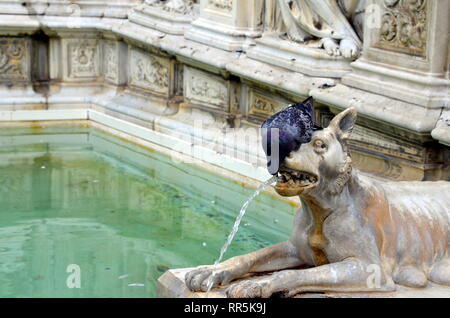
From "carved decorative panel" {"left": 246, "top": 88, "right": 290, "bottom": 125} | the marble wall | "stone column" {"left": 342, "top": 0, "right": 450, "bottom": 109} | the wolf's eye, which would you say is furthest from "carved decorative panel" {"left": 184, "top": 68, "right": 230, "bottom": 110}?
the wolf's eye

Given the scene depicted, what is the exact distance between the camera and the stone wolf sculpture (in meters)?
4.09

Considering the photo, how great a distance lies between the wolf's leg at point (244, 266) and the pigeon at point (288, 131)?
0.47 m

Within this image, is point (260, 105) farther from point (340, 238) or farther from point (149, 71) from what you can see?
point (340, 238)

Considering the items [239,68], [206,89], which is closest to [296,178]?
[239,68]

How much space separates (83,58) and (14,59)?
647 millimetres

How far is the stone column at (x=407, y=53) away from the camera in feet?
20.8

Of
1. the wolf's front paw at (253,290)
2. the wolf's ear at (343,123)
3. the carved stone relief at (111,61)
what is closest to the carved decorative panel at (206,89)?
the carved stone relief at (111,61)

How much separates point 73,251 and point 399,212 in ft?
8.14

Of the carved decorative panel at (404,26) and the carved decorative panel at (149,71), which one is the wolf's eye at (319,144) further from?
the carved decorative panel at (149,71)

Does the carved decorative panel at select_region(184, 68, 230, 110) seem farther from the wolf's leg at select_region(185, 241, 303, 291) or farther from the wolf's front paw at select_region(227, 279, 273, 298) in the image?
the wolf's front paw at select_region(227, 279, 273, 298)

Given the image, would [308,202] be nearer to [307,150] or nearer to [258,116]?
[307,150]

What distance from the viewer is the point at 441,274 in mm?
4352

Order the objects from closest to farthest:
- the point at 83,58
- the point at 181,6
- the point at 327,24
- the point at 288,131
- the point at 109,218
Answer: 1. the point at 288,131
2. the point at 109,218
3. the point at 327,24
4. the point at 181,6
5. the point at 83,58
